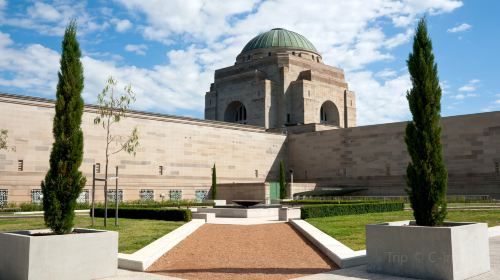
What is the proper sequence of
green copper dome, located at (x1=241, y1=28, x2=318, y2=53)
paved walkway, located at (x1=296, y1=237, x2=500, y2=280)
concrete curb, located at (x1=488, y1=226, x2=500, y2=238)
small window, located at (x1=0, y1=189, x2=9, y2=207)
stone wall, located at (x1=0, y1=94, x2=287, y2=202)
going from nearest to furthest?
1. paved walkway, located at (x1=296, y1=237, x2=500, y2=280)
2. concrete curb, located at (x1=488, y1=226, x2=500, y2=238)
3. small window, located at (x1=0, y1=189, x2=9, y2=207)
4. stone wall, located at (x1=0, y1=94, x2=287, y2=202)
5. green copper dome, located at (x1=241, y1=28, x2=318, y2=53)

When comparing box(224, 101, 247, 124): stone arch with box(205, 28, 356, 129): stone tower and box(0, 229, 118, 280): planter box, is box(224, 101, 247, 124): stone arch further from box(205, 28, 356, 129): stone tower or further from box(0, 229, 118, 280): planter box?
box(0, 229, 118, 280): planter box

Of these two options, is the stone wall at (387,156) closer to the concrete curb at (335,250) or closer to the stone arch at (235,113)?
the stone arch at (235,113)

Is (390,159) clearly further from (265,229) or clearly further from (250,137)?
(265,229)

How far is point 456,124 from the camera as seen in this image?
38656mm

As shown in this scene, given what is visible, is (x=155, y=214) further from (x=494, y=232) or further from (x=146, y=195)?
(x=146, y=195)

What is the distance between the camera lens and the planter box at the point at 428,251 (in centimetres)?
853

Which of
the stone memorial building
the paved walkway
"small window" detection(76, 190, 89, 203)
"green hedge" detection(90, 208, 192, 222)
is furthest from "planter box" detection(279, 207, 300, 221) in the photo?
"small window" detection(76, 190, 89, 203)

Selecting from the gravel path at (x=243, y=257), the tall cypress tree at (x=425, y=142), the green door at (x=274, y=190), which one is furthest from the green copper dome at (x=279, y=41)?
the tall cypress tree at (x=425, y=142)

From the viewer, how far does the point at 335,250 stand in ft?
37.7

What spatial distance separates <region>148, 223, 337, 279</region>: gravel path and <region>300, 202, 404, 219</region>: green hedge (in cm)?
493

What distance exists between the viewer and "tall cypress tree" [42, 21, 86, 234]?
969cm

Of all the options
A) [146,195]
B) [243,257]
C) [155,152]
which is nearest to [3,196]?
[146,195]

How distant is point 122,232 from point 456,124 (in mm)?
32330

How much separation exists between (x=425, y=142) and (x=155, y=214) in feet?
50.2
